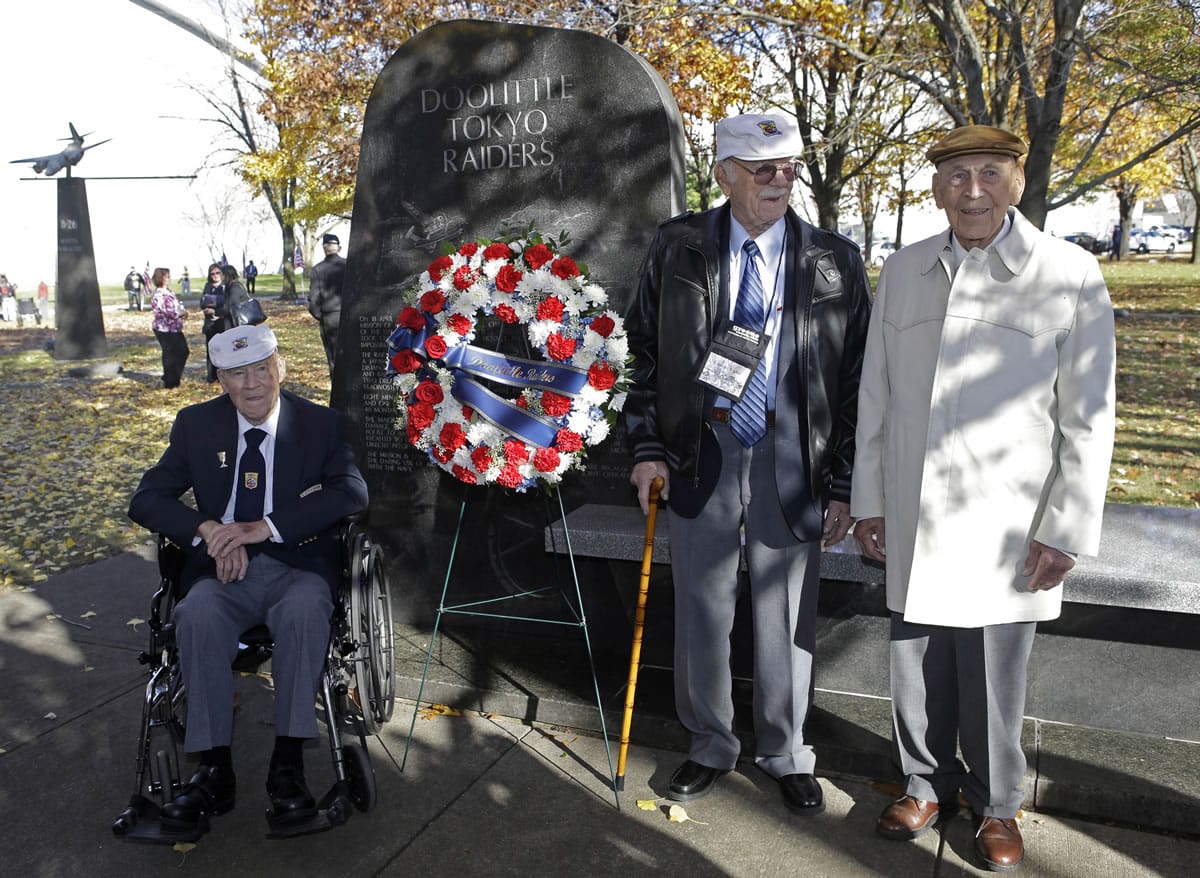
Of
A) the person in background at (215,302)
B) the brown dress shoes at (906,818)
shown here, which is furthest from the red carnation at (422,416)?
the person in background at (215,302)

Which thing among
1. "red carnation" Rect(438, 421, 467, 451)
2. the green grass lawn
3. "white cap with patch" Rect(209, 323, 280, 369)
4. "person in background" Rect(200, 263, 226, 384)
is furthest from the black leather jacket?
"person in background" Rect(200, 263, 226, 384)

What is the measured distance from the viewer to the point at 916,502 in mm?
2988

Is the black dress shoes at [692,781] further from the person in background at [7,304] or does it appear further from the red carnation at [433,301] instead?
the person in background at [7,304]

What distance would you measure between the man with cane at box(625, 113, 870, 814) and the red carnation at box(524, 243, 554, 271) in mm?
434

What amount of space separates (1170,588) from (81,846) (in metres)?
3.62

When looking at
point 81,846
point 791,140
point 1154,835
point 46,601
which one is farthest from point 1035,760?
point 46,601

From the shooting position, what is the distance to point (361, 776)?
3363 millimetres

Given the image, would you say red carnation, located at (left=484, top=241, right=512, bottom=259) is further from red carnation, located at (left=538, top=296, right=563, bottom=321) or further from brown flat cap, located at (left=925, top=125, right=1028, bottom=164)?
brown flat cap, located at (left=925, top=125, right=1028, bottom=164)

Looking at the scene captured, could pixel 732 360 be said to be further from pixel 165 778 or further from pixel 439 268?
pixel 165 778

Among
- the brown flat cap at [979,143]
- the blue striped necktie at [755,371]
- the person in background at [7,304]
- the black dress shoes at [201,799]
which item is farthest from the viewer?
the person in background at [7,304]

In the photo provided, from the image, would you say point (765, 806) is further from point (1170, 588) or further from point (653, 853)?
point (1170, 588)

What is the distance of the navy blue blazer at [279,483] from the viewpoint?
358 centimetres

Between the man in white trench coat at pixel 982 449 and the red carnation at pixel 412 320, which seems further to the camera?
the red carnation at pixel 412 320

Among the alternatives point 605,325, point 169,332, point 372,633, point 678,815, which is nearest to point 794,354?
point 605,325
